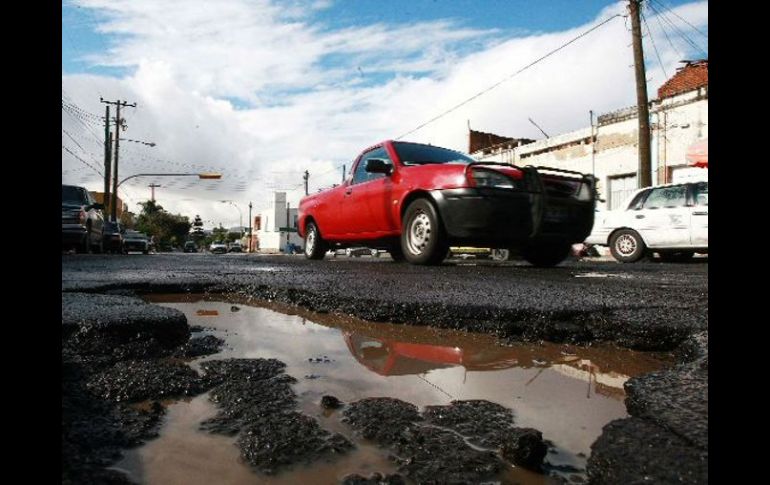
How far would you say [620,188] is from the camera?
67.6 ft

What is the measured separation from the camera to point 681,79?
2273 cm

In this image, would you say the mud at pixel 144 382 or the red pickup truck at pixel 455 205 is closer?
the mud at pixel 144 382

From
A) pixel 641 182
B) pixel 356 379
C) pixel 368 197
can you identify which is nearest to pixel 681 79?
pixel 641 182

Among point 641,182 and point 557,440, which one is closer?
point 557,440

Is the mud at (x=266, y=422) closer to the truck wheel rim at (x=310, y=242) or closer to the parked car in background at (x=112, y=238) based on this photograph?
the truck wheel rim at (x=310, y=242)

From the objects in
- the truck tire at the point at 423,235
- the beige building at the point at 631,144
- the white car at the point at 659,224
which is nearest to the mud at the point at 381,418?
the truck tire at the point at 423,235

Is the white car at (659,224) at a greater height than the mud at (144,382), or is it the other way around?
the white car at (659,224)

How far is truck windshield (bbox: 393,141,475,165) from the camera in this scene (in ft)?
20.6

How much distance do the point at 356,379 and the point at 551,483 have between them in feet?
2.38

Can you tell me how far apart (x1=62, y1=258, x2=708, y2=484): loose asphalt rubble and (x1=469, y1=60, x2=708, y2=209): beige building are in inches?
590

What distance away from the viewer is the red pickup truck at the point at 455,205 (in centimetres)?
521

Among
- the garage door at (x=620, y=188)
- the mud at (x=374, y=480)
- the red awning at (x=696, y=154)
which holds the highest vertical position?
the red awning at (x=696, y=154)

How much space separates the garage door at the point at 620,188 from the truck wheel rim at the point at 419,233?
16771mm

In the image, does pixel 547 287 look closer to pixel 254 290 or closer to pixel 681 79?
pixel 254 290
